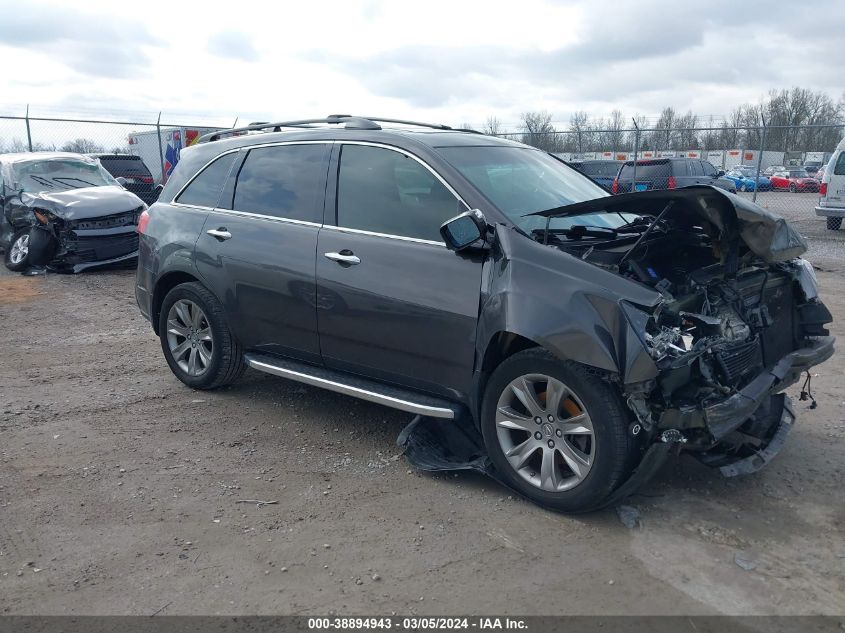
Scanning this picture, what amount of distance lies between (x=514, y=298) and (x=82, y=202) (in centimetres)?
944

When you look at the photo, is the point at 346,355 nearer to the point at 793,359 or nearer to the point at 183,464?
the point at 183,464

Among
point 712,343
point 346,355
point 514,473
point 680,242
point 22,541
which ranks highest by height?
point 680,242

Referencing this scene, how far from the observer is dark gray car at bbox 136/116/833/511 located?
3.46 metres

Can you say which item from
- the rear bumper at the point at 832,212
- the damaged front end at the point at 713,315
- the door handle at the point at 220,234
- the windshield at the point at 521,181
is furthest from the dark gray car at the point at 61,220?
the rear bumper at the point at 832,212

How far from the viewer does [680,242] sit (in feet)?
13.3

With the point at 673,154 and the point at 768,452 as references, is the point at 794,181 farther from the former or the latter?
the point at 768,452

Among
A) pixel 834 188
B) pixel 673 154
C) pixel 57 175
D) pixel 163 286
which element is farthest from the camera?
pixel 673 154

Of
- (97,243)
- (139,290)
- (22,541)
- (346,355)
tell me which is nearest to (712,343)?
(346,355)

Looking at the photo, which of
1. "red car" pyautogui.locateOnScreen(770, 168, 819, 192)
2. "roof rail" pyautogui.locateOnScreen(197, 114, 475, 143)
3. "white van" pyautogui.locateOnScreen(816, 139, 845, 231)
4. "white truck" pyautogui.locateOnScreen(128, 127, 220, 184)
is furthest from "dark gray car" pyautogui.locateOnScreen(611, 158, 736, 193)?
"red car" pyautogui.locateOnScreen(770, 168, 819, 192)

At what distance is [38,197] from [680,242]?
34.0ft

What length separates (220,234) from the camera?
16.9 ft

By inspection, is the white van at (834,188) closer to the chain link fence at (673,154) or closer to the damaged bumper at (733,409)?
the chain link fence at (673,154)

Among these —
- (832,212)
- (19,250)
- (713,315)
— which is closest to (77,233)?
(19,250)

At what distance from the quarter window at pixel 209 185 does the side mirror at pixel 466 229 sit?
2.26 m
